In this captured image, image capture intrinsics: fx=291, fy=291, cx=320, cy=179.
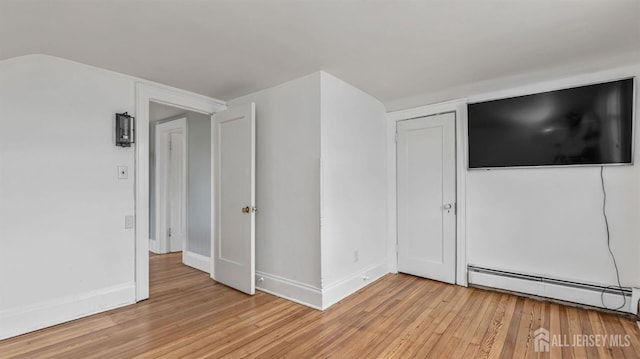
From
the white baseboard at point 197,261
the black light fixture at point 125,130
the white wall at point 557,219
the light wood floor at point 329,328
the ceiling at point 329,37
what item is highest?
the ceiling at point 329,37

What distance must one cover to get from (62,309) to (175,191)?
101 inches

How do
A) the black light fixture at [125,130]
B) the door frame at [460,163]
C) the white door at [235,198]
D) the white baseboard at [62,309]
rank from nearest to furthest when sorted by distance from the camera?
1. the white baseboard at [62,309]
2. the black light fixture at [125,130]
3. the white door at [235,198]
4. the door frame at [460,163]

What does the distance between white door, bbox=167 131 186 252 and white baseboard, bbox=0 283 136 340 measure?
2.10m

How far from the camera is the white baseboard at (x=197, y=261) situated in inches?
154

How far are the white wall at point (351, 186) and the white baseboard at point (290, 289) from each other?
105mm

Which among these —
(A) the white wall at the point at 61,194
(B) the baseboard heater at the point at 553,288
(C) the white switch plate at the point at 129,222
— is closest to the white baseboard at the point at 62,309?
(A) the white wall at the point at 61,194

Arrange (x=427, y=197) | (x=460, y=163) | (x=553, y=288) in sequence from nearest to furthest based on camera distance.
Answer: (x=553, y=288)
(x=460, y=163)
(x=427, y=197)

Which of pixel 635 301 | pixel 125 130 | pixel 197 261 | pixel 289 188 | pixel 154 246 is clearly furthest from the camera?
pixel 154 246

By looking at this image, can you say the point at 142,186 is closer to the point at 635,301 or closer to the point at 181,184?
the point at 181,184

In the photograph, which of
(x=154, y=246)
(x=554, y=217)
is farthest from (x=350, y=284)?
(x=154, y=246)

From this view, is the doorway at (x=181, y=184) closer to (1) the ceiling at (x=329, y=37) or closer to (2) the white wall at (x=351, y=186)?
(1) the ceiling at (x=329, y=37)

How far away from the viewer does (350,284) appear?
3.06 metres

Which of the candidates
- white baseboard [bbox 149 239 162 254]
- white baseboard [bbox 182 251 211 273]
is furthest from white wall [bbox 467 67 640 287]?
white baseboard [bbox 149 239 162 254]

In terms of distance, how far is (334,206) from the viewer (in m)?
2.88
